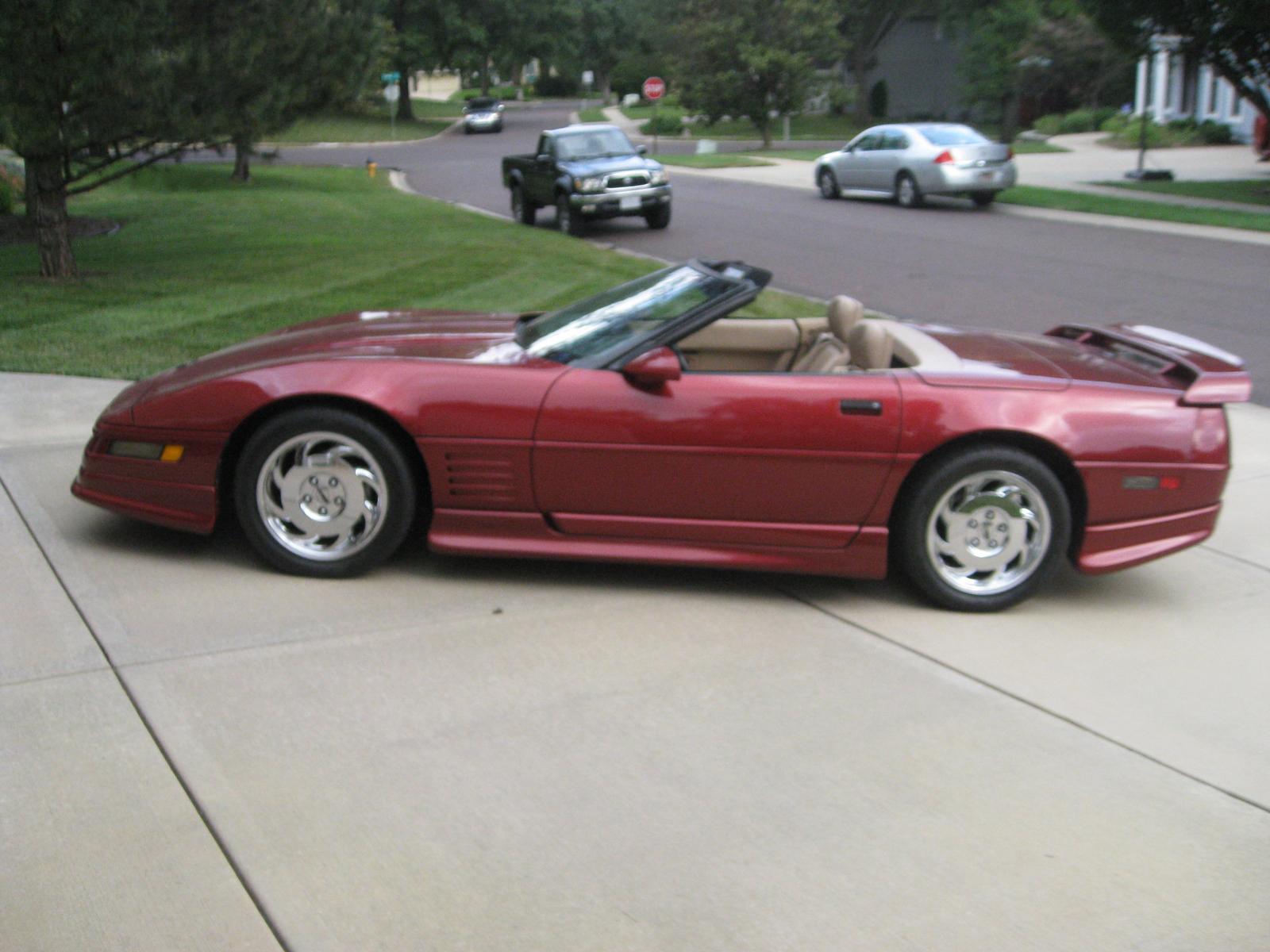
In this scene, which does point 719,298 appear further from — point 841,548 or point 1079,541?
point 1079,541

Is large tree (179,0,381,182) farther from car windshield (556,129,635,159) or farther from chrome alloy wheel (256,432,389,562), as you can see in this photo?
chrome alloy wheel (256,432,389,562)

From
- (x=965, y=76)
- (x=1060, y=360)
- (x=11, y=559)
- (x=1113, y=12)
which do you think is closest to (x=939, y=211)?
(x=1113, y=12)

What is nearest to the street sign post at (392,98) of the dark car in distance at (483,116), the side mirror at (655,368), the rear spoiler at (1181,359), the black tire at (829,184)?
the dark car in distance at (483,116)

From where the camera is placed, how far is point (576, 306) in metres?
5.99

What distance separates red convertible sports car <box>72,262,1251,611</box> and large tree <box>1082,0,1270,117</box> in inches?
825

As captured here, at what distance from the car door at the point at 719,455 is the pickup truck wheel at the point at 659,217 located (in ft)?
51.1

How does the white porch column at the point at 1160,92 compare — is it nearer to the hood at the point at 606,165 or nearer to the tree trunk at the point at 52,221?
the hood at the point at 606,165

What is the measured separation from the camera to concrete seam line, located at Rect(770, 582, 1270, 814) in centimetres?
385

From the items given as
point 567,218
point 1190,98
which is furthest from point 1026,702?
point 1190,98

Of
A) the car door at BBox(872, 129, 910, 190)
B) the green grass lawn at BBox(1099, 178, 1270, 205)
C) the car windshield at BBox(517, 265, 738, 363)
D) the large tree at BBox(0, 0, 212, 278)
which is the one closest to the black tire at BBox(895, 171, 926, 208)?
the car door at BBox(872, 129, 910, 190)

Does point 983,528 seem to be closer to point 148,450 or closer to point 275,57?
point 148,450

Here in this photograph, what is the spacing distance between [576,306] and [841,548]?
1.66 metres

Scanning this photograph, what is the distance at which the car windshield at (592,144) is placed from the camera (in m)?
21.0

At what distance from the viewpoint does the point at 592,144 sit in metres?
21.4
